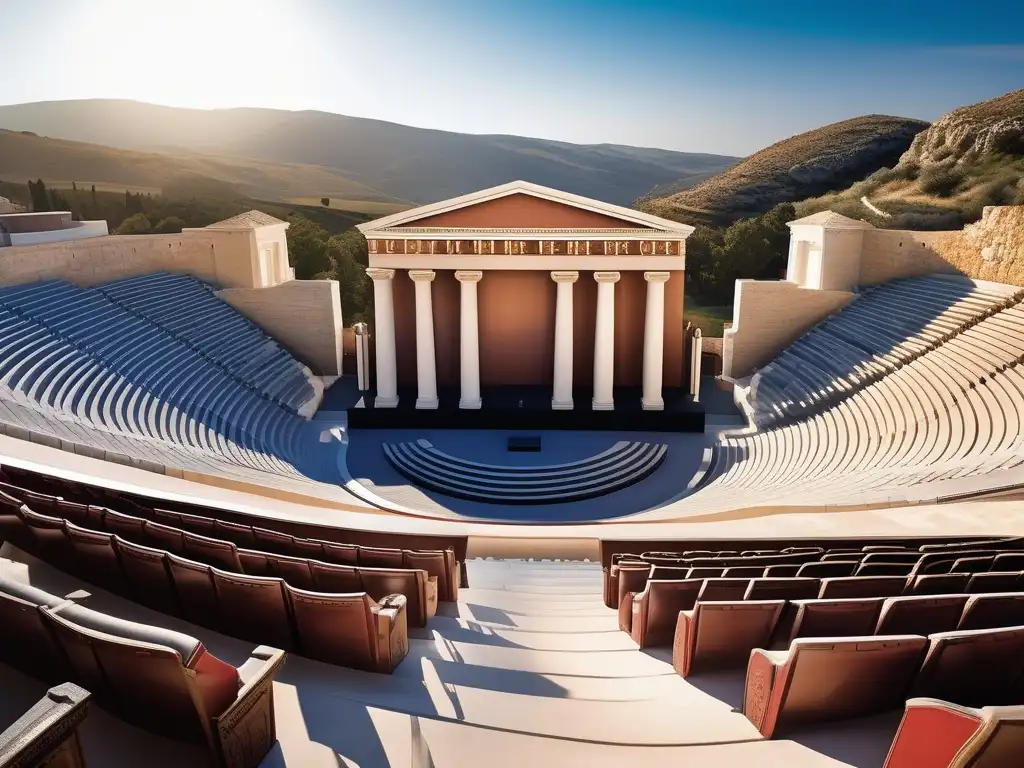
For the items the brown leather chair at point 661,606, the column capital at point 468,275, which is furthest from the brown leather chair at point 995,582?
the column capital at point 468,275

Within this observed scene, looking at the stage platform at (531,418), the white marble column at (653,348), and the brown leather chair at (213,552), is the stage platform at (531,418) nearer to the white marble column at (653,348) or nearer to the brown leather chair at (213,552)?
the white marble column at (653,348)

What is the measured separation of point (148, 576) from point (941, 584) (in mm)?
5753

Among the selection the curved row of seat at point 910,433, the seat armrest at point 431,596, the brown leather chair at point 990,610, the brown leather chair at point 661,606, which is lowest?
the curved row of seat at point 910,433

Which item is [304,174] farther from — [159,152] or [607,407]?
[607,407]

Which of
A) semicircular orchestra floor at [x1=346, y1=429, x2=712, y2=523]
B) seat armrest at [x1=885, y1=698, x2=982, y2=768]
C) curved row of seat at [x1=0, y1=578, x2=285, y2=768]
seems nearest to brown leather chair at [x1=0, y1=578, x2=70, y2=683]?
curved row of seat at [x1=0, y1=578, x2=285, y2=768]

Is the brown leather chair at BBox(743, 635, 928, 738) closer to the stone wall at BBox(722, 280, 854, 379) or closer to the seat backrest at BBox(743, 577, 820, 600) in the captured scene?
the seat backrest at BBox(743, 577, 820, 600)

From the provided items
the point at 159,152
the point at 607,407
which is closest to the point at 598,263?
the point at 607,407

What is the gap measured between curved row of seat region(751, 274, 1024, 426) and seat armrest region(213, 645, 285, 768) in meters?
21.6

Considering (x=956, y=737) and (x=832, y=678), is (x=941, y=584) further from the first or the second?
(x=956, y=737)

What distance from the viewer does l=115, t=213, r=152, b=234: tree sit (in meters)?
57.2

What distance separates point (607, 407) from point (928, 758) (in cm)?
2128

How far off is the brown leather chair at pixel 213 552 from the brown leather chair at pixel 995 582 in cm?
551

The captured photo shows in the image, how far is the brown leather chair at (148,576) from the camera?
4.64 metres

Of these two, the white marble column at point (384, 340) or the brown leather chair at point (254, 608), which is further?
the white marble column at point (384, 340)
